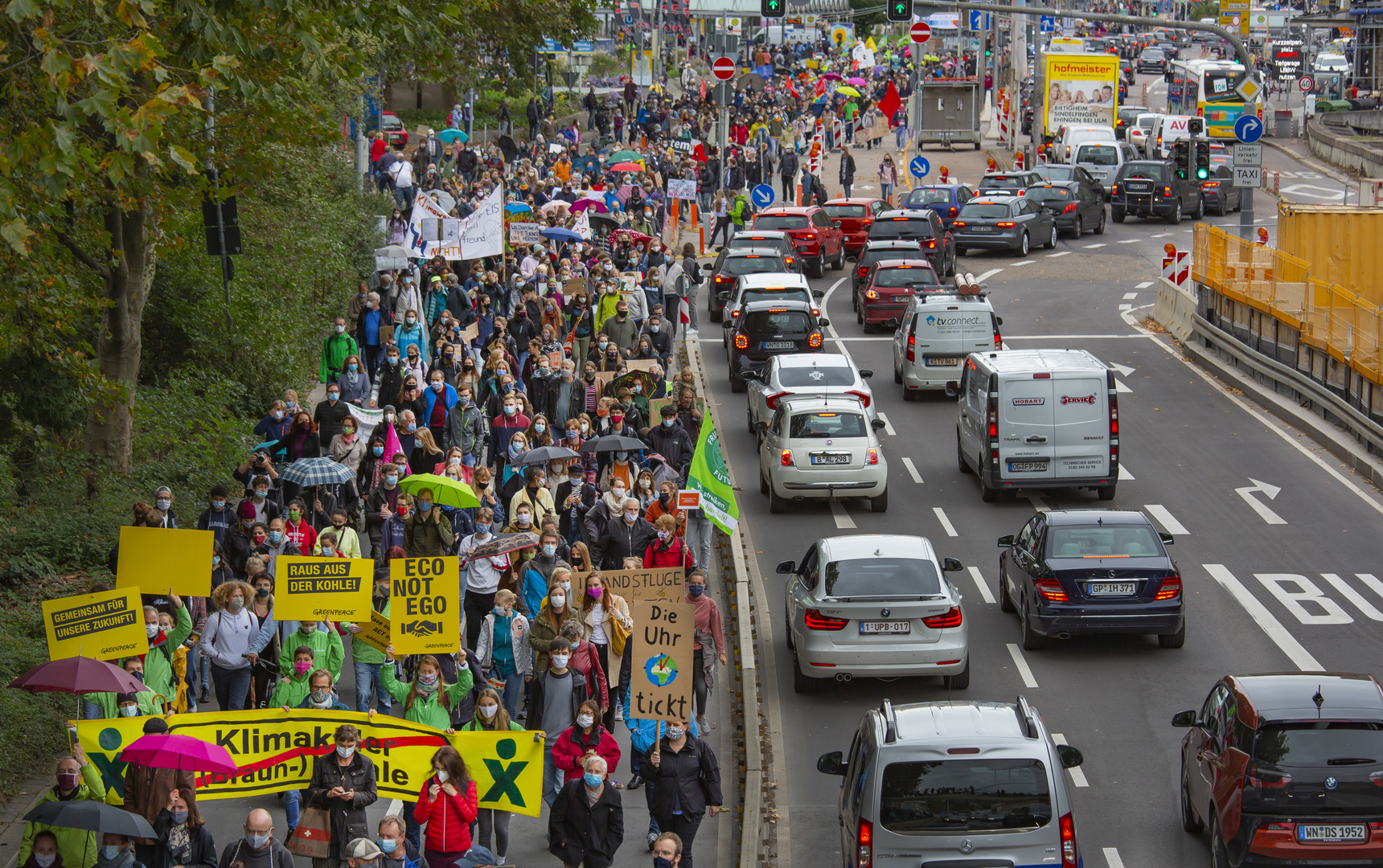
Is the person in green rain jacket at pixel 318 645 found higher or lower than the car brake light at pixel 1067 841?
higher

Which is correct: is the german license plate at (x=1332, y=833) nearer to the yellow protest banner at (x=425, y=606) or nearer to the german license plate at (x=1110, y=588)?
the german license plate at (x=1110, y=588)

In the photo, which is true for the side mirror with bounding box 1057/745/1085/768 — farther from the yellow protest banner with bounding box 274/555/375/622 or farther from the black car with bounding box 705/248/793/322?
the black car with bounding box 705/248/793/322

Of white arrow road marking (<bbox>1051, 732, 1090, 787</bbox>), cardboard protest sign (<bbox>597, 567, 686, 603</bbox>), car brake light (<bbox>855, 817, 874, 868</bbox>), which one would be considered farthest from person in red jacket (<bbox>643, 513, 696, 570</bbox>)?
car brake light (<bbox>855, 817, 874, 868</bbox>)

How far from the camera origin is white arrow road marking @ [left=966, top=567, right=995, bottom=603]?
61.6 feet

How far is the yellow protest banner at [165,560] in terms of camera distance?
46.9 ft

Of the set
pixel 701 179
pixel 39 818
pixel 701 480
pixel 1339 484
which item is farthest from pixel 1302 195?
pixel 39 818

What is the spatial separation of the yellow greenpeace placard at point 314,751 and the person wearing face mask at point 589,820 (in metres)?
0.32

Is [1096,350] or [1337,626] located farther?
[1096,350]

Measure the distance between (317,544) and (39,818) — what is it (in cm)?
478

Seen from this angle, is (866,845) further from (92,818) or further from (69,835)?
(69,835)

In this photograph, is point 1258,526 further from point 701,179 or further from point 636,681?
point 701,179

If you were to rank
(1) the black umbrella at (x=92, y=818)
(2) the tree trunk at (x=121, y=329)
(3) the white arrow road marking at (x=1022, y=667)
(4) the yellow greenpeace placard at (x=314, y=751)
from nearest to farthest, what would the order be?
(1) the black umbrella at (x=92, y=818) → (4) the yellow greenpeace placard at (x=314, y=751) → (3) the white arrow road marking at (x=1022, y=667) → (2) the tree trunk at (x=121, y=329)

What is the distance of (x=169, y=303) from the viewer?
26.1 meters

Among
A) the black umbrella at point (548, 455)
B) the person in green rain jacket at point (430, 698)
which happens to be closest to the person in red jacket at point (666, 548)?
the black umbrella at point (548, 455)
